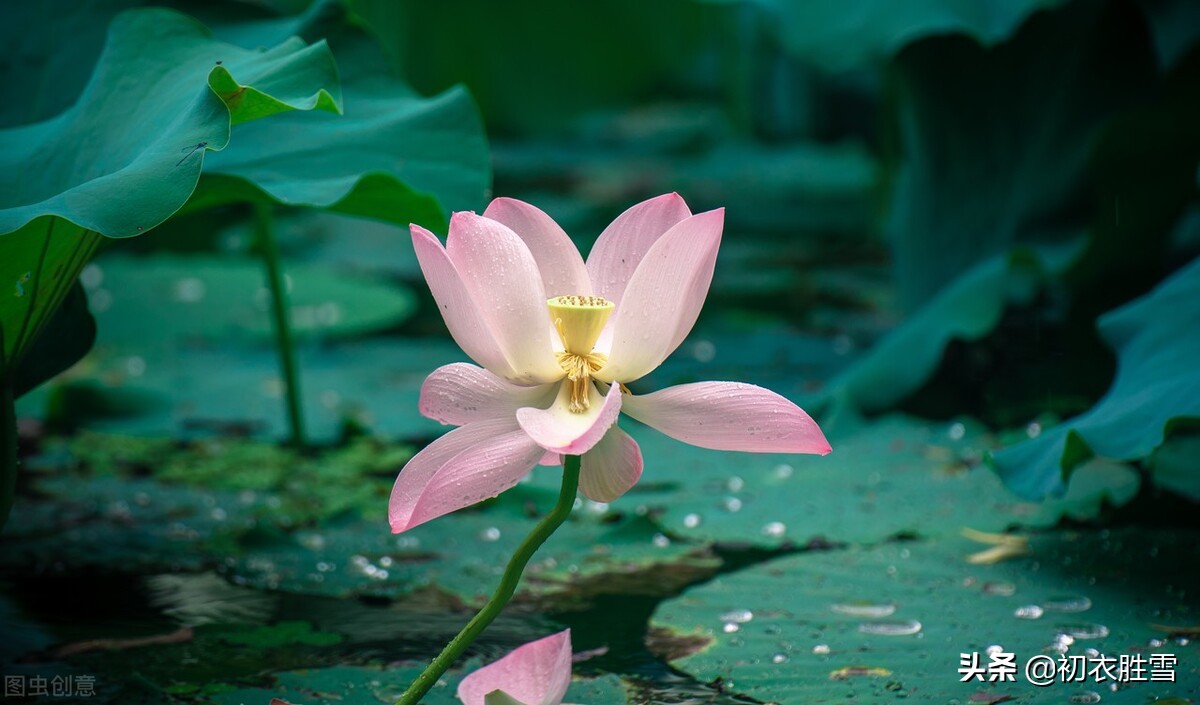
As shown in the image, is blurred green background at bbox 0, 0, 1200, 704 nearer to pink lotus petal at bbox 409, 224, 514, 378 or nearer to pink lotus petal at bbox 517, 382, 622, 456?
pink lotus petal at bbox 409, 224, 514, 378

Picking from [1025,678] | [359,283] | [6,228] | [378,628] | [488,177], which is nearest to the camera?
[6,228]

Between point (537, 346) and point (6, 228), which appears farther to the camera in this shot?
point (6, 228)

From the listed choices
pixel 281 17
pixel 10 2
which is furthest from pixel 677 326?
pixel 10 2

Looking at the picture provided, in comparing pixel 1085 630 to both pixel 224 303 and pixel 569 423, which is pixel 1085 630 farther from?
pixel 224 303

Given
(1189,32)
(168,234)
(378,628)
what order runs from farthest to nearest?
(168,234)
(1189,32)
(378,628)

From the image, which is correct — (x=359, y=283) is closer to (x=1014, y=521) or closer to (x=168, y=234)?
(x=168, y=234)

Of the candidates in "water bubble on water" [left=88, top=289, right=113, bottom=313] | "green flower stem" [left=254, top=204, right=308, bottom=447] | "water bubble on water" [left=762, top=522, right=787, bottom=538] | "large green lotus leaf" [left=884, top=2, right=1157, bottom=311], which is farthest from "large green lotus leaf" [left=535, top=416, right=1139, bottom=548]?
"water bubble on water" [left=88, top=289, right=113, bottom=313]
